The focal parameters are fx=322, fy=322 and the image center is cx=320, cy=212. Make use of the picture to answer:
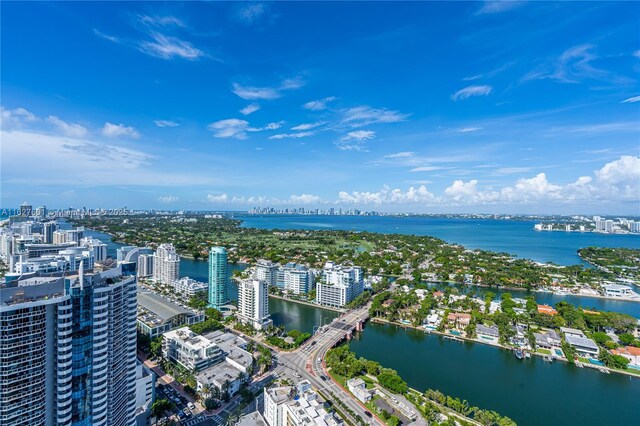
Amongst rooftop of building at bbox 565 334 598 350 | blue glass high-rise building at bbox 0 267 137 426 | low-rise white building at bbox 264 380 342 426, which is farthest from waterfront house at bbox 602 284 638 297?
blue glass high-rise building at bbox 0 267 137 426

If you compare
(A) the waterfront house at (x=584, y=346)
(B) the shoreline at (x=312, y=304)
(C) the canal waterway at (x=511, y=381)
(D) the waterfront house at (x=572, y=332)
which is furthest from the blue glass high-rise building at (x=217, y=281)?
(D) the waterfront house at (x=572, y=332)

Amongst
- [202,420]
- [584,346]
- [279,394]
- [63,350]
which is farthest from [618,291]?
[63,350]

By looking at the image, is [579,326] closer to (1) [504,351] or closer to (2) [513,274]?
(1) [504,351]

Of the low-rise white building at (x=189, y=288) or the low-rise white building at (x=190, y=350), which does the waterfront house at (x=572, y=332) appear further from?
the low-rise white building at (x=189, y=288)

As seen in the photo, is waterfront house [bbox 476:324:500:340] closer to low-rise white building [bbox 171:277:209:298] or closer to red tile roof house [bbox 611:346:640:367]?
red tile roof house [bbox 611:346:640:367]

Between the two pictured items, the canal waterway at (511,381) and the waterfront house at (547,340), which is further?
the waterfront house at (547,340)

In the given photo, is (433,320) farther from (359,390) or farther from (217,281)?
(217,281)
